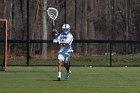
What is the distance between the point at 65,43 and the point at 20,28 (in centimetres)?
3535

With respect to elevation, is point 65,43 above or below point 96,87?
above

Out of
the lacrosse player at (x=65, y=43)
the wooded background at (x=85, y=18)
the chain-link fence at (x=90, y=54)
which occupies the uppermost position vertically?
the wooded background at (x=85, y=18)

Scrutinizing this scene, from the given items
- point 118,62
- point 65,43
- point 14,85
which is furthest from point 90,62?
point 14,85

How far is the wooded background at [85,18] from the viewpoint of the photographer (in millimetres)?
56062

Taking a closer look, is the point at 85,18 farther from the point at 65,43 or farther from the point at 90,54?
the point at 65,43

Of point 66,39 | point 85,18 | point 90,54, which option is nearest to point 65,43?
point 66,39

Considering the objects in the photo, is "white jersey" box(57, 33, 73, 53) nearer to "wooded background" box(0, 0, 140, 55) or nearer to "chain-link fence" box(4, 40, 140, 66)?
"chain-link fence" box(4, 40, 140, 66)

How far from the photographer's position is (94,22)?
6438 centimetres

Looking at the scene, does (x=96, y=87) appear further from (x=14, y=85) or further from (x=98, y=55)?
(x=98, y=55)

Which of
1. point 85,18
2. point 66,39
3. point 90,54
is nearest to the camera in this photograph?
point 66,39

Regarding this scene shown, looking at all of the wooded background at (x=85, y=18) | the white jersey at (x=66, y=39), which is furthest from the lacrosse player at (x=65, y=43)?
the wooded background at (x=85, y=18)

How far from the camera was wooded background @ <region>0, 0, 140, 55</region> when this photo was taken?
56062 mm

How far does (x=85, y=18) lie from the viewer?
62.6 metres

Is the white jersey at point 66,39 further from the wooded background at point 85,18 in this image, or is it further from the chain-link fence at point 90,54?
the wooded background at point 85,18
